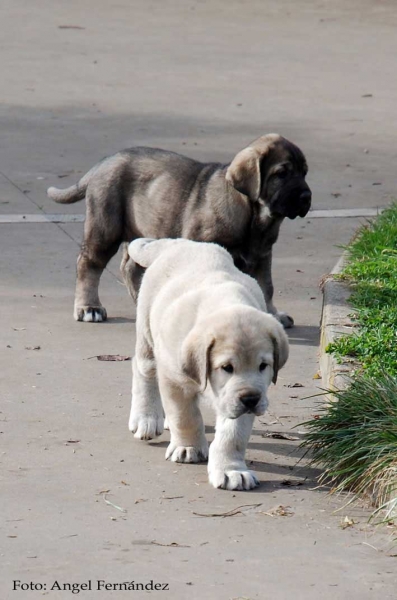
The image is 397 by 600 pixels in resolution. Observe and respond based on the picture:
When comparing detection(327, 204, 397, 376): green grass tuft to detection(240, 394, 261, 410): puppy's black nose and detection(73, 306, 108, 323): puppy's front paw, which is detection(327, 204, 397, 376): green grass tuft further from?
detection(73, 306, 108, 323): puppy's front paw

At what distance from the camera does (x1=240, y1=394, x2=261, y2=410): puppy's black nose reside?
15.6 feet

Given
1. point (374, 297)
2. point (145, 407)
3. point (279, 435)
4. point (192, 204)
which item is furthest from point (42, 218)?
Answer: point (279, 435)

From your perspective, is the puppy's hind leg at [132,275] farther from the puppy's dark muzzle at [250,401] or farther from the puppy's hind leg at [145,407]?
the puppy's dark muzzle at [250,401]

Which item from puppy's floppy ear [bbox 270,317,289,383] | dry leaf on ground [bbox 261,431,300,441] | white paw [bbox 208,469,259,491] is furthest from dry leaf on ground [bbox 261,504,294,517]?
dry leaf on ground [bbox 261,431,300,441]

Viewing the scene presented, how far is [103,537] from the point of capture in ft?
15.2

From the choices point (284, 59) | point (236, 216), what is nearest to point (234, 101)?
point (284, 59)

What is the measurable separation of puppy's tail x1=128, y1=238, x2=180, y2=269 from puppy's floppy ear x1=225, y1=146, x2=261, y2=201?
1.27m

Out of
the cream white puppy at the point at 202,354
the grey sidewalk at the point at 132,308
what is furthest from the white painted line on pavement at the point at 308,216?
the cream white puppy at the point at 202,354

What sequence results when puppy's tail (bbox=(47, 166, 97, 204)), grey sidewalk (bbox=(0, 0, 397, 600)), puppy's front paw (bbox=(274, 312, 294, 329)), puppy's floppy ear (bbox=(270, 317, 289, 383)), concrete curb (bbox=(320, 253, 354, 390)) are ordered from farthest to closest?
1. puppy's tail (bbox=(47, 166, 97, 204))
2. puppy's front paw (bbox=(274, 312, 294, 329))
3. concrete curb (bbox=(320, 253, 354, 390))
4. puppy's floppy ear (bbox=(270, 317, 289, 383))
5. grey sidewalk (bbox=(0, 0, 397, 600))

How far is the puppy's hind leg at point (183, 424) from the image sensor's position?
5.25 meters

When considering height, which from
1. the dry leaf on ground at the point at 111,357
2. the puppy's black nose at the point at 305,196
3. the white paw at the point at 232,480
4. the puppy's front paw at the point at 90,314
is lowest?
the puppy's front paw at the point at 90,314

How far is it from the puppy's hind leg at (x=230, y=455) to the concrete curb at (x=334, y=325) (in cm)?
80

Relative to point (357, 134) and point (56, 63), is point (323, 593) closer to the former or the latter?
point (357, 134)

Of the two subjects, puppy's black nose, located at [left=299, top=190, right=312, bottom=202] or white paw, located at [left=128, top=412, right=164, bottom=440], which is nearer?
white paw, located at [left=128, top=412, right=164, bottom=440]
